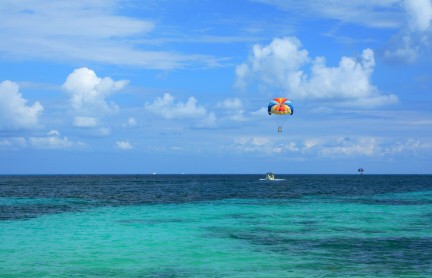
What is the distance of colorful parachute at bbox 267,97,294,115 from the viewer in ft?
225

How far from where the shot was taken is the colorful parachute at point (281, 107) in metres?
68.4

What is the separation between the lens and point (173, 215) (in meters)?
49.4

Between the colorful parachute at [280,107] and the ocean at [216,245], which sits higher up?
the colorful parachute at [280,107]

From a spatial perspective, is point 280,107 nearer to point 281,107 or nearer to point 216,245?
point 281,107

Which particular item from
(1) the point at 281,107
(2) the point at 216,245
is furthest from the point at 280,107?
(2) the point at 216,245

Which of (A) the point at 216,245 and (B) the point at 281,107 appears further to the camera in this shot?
(B) the point at 281,107

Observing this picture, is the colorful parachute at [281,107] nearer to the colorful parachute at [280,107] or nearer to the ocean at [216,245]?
the colorful parachute at [280,107]

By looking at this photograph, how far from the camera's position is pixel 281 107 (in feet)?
225

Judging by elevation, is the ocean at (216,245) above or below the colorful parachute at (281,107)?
below

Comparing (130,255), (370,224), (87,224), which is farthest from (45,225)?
(370,224)

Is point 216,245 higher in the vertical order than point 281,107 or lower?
lower

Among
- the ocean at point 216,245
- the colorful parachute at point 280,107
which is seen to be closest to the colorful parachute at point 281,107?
the colorful parachute at point 280,107

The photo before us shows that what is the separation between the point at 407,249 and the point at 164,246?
14.0 metres

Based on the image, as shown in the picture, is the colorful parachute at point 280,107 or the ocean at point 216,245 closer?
the ocean at point 216,245
